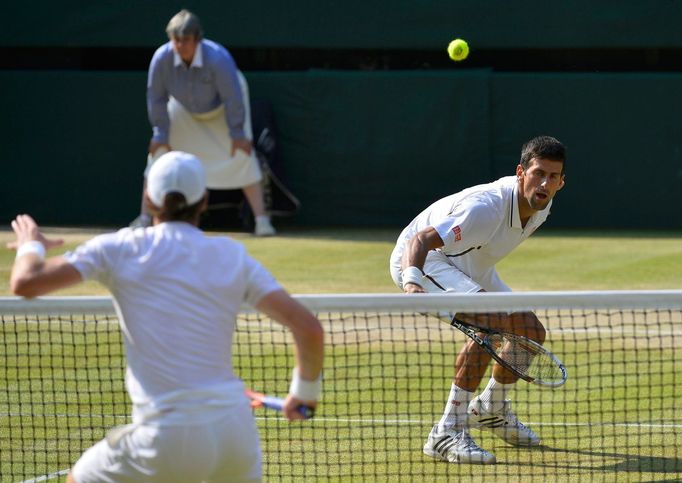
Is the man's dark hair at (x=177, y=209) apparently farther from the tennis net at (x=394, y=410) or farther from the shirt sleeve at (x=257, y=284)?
the tennis net at (x=394, y=410)

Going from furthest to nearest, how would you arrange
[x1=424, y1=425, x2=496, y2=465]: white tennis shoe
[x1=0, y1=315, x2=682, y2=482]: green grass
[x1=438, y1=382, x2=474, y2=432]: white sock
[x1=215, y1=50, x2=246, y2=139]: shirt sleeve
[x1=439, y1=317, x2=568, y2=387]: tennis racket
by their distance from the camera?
[x1=215, y1=50, x2=246, y2=139]: shirt sleeve
[x1=438, y1=382, x2=474, y2=432]: white sock
[x1=424, y1=425, x2=496, y2=465]: white tennis shoe
[x1=0, y1=315, x2=682, y2=482]: green grass
[x1=439, y1=317, x2=568, y2=387]: tennis racket

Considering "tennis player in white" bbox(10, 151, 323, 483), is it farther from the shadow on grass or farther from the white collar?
the white collar

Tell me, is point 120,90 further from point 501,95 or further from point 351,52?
point 501,95

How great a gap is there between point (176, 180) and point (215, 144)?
8999 mm

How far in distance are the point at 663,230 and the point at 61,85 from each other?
22.4 feet

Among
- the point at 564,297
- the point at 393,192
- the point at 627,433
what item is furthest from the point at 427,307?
the point at 393,192

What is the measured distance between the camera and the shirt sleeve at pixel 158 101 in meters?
11.9

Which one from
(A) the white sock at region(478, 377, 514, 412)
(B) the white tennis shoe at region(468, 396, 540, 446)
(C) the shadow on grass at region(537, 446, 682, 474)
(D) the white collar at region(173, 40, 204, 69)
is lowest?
(C) the shadow on grass at region(537, 446, 682, 474)

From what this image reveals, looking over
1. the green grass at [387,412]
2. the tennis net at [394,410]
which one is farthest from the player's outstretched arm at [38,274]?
the green grass at [387,412]

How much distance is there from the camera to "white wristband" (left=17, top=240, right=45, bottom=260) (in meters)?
3.91

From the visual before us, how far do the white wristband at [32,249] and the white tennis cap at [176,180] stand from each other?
1.38 ft

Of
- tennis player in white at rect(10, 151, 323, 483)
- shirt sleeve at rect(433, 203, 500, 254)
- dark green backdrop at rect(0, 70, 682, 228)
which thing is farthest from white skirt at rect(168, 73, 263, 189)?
tennis player in white at rect(10, 151, 323, 483)

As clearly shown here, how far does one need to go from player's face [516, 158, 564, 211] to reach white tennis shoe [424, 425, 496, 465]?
1.20 meters

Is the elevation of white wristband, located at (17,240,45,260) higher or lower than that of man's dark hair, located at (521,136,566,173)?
lower
